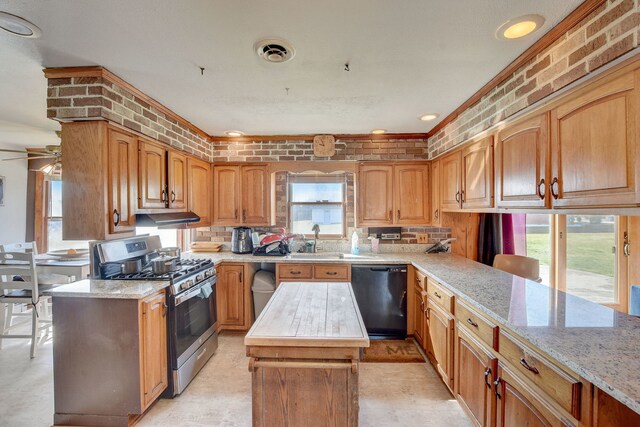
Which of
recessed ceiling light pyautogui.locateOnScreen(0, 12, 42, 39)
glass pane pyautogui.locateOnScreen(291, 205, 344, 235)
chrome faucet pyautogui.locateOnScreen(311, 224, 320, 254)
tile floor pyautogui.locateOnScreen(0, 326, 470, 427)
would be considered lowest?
tile floor pyautogui.locateOnScreen(0, 326, 470, 427)

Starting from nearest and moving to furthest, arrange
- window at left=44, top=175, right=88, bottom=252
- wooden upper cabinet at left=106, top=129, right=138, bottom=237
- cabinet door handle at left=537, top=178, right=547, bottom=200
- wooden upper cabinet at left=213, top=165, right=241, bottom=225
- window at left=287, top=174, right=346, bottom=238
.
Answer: cabinet door handle at left=537, top=178, right=547, bottom=200
wooden upper cabinet at left=106, top=129, right=138, bottom=237
wooden upper cabinet at left=213, top=165, right=241, bottom=225
window at left=287, top=174, right=346, bottom=238
window at left=44, top=175, right=88, bottom=252

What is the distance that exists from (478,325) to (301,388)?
3.62 feet

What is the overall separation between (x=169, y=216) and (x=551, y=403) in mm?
2831

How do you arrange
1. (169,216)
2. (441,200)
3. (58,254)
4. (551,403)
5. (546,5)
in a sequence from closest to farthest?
(551,403) < (546,5) < (169,216) < (441,200) < (58,254)

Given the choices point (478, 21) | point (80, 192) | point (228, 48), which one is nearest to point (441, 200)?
point (478, 21)

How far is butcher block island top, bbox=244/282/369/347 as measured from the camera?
4.47ft

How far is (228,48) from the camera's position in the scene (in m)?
1.64

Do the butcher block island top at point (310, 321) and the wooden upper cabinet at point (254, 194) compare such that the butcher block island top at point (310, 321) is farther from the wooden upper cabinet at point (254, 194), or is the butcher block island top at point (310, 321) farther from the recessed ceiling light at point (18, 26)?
the recessed ceiling light at point (18, 26)

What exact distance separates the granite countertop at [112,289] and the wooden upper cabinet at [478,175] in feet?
8.56

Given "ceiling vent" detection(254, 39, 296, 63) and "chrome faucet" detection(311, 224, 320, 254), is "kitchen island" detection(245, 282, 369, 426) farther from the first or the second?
"chrome faucet" detection(311, 224, 320, 254)

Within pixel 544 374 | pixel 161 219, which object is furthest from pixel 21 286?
pixel 544 374

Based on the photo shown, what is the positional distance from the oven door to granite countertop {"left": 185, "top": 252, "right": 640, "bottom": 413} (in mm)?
2054

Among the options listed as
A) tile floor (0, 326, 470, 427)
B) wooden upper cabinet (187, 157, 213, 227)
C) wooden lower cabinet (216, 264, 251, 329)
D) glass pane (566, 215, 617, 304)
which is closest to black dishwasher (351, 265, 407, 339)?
tile floor (0, 326, 470, 427)

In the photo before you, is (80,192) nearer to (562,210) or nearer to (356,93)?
(356,93)
